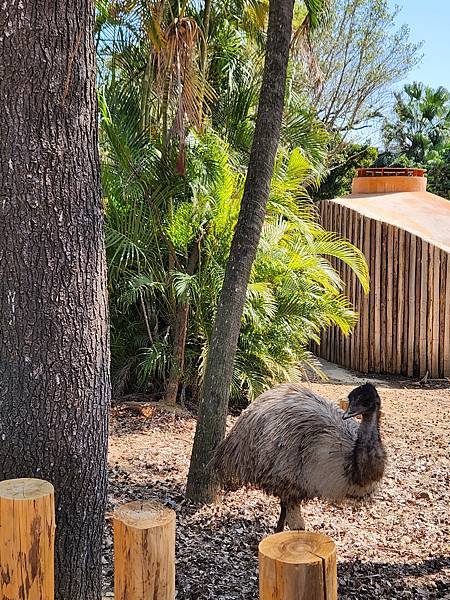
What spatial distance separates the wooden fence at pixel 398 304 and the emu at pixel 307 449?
21.1 feet

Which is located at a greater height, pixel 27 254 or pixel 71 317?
pixel 27 254

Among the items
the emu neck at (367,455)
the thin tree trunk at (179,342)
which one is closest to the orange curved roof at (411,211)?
the thin tree trunk at (179,342)

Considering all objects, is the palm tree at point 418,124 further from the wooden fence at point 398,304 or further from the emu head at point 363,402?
the emu head at point 363,402

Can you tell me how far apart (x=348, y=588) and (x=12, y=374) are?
2374 mm

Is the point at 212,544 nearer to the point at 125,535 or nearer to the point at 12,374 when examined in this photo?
the point at 12,374

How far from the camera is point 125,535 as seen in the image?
5.69 feet

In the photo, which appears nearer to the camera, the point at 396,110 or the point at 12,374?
the point at 12,374

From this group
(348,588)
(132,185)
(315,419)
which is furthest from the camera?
(132,185)

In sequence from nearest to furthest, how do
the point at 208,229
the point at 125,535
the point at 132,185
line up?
the point at 125,535
the point at 132,185
the point at 208,229

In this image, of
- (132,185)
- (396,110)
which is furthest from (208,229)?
(396,110)

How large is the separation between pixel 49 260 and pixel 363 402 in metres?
2.29

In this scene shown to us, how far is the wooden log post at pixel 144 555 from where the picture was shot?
1.71 meters

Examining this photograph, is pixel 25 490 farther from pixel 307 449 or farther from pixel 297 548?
pixel 307 449

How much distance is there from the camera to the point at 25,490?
75.7 inches
